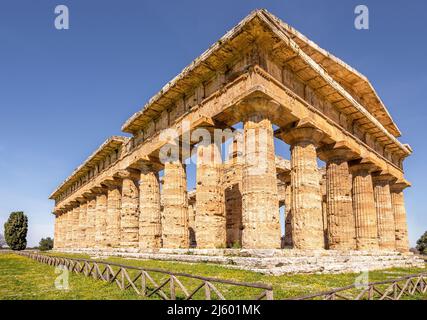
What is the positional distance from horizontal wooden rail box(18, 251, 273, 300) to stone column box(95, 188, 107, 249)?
30.0 feet

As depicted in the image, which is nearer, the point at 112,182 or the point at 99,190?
the point at 112,182

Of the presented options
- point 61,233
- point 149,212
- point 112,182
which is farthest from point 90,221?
point 61,233

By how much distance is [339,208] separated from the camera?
19484 mm

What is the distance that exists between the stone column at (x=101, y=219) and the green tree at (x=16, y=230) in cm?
2489

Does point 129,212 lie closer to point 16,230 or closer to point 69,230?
point 69,230

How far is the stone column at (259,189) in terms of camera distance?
13.9 meters

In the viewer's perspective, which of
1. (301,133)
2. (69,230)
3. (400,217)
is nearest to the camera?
(301,133)

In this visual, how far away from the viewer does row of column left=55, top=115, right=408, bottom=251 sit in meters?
14.5

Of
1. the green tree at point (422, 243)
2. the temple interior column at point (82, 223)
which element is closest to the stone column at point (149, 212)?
the temple interior column at point (82, 223)

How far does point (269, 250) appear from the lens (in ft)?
42.6

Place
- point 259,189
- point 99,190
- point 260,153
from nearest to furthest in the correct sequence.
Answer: point 259,189, point 260,153, point 99,190

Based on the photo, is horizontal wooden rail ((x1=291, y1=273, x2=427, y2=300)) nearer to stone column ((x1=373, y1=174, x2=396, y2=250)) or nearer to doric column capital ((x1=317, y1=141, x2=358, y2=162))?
doric column capital ((x1=317, y1=141, x2=358, y2=162))

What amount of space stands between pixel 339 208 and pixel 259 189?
7464 mm
